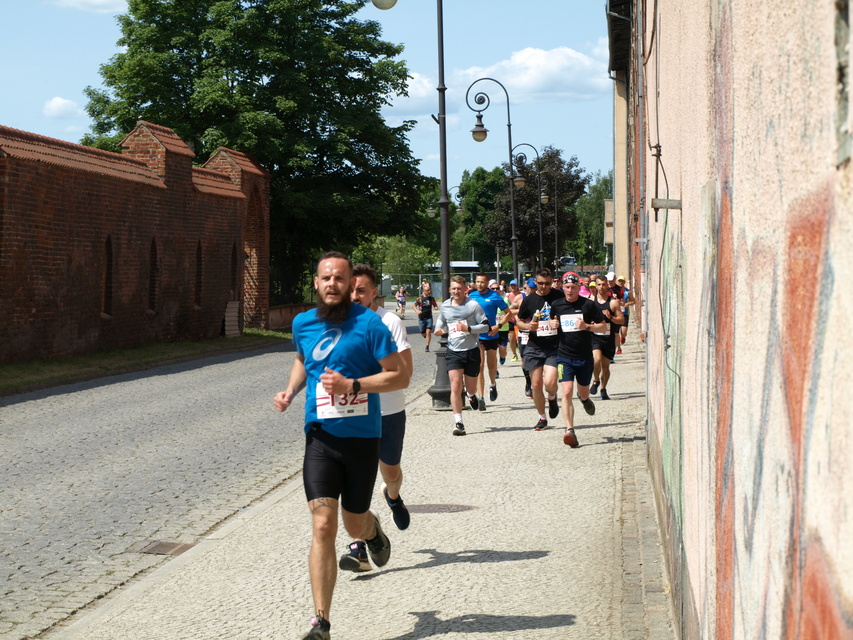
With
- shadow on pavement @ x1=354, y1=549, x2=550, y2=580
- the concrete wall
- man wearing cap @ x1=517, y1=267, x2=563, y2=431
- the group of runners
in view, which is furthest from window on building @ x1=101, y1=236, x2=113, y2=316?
the concrete wall

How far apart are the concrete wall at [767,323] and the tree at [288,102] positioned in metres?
40.9

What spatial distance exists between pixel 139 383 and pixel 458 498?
13984 millimetres

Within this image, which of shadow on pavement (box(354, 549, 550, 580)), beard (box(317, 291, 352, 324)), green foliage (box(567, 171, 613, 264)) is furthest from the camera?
green foliage (box(567, 171, 613, 264))

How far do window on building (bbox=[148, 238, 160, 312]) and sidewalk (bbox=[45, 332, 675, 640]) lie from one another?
77.1ft

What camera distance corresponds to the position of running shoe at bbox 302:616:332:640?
16.3 feet

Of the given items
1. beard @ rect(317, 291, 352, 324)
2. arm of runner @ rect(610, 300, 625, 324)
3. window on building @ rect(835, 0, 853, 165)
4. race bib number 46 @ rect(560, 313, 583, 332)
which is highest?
window on building @ rect(835, 0, 853, 165)

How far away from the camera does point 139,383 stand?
852 inches

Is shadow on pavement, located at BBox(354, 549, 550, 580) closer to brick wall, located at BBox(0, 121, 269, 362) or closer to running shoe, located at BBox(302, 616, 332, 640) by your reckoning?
running shoe, located at BBox(302, 616, 332, 640)

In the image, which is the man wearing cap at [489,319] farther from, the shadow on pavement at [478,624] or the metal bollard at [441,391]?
the shadow on pavement at [478,624]

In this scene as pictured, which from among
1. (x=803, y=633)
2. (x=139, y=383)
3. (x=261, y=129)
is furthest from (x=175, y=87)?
(x=803, y=633)

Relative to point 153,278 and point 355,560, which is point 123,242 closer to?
point 153,278

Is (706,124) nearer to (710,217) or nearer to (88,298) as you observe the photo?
(710,217)

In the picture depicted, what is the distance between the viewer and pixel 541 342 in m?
12.7

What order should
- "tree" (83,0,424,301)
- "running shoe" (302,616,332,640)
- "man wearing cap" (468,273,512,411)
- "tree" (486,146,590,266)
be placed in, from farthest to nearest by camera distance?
"tree" (486,146,590,266), "tree" (83,0,424,301), "man wearing cap" (468,273,512,411), "running shoe" (302,616,332,640)
